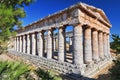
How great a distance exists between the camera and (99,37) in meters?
30.4

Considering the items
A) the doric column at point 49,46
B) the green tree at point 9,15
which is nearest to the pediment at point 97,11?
the doric column at point 49,46

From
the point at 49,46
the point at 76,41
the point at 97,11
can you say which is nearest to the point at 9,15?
the point at 76,41

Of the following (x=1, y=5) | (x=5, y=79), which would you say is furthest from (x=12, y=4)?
(x=5, y=79)

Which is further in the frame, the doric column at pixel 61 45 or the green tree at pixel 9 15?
the doric column at pixel 61 45

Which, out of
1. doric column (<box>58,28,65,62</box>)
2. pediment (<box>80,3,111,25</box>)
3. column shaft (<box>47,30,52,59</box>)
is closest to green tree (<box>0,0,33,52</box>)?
doric column (<box>58,28,65,62</box>)

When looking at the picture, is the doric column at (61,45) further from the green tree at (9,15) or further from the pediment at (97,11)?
the green tree at (9,15)

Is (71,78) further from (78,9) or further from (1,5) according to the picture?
(1,5)

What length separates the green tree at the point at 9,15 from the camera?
1026cm

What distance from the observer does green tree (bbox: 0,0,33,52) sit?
33.7ft

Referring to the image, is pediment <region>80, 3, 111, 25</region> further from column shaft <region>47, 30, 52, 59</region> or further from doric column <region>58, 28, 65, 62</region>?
column shaft <region>47, 30, 52, 59</region>

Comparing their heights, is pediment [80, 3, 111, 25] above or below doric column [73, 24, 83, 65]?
above

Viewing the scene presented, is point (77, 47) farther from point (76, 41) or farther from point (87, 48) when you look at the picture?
point (87, 48)

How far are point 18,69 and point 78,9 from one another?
17.3 meters

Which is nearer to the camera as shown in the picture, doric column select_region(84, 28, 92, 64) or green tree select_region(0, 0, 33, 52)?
green tree select_region(0, 0, 33, 52)
